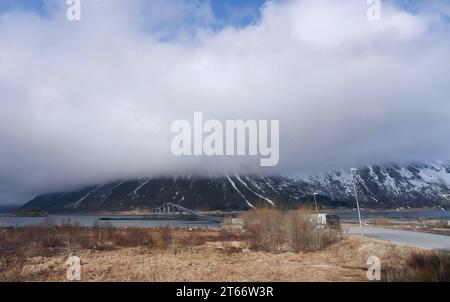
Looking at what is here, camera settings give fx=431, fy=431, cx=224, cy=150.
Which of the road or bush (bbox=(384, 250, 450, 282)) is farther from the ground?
bush (bbox=(384, 250, 450, 282))

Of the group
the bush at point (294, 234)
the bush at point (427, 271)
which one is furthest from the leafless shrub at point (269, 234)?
the bush at point (427, 271)

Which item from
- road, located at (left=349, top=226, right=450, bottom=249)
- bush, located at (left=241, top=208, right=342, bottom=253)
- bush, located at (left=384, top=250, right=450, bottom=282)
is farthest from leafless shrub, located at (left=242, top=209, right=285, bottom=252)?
bush, located at (left=384, top=250, right=450, bottom=282)

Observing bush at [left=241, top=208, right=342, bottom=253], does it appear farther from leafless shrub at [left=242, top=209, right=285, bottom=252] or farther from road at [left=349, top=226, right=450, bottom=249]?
road at [left=349, top=226, right=450, bottom=249]

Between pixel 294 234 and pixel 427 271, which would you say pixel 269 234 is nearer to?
pixel 294 234

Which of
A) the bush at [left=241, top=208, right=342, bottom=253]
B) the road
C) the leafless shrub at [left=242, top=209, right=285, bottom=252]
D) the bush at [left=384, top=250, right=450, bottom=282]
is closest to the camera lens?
A: the bush at [left=384, top=250, right=450, bottom=282]

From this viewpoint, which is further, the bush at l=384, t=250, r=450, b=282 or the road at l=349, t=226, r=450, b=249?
the road at l=349, t=226, r=450, b=249


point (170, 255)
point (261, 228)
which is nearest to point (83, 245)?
point (170, 255)

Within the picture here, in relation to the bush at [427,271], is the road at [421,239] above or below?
below

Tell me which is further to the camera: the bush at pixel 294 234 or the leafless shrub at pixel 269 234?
the leafless shrub at pixel 269 234

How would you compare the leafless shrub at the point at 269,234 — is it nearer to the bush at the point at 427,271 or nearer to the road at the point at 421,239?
the road at the point at 421,239

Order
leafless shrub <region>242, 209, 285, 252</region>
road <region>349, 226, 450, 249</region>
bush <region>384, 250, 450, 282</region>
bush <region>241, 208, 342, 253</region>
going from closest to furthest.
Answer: bush <region>384, 250, 450, 282</region> → road <region>349, 226, 450, 249</region> → bush <region>241, 208, 342, 253</region> → leafless shrub <region>242, 209, 285, 252</region>

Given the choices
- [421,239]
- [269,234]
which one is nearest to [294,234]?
[269,234]
